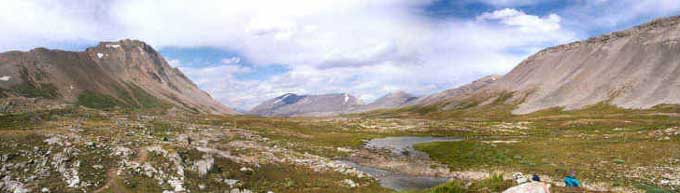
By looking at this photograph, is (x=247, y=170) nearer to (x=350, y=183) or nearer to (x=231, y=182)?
(x=231, y=182)

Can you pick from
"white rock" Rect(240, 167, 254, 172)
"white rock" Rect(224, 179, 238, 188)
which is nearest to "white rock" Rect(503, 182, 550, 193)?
"white rock" Rect(224, 179, 238, 188)

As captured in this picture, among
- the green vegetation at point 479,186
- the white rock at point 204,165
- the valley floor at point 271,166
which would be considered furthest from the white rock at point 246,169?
the green vegetation at point 479,186

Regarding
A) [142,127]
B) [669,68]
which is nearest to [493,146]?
[142,127]

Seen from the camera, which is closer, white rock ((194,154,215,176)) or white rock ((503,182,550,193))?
white rock ((503,182,550,193))

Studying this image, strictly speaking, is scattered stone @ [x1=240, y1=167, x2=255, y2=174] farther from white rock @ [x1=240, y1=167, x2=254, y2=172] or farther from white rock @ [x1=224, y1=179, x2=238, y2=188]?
white rock @ [x1=224, y1=179, x2=238, y2=188]

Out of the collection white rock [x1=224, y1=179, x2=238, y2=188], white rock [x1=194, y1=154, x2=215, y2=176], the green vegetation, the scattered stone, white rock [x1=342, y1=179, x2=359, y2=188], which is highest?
the green vegetation

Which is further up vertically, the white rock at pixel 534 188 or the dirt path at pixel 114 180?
the white rock at pixel 534 188

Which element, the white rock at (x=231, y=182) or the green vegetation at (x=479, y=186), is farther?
the white rock at (x=231, y=182)

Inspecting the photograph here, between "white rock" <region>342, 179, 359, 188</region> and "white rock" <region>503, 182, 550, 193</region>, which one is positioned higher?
"white rock" <region>503, 182, 550, 193</region>

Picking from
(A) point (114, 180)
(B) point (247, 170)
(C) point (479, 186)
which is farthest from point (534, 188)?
(A) point (114, 180)

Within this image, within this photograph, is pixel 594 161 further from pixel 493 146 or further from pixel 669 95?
pixel 669 95

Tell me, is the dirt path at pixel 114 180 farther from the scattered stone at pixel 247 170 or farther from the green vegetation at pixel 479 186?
the green vegetation at pixel 479 186
